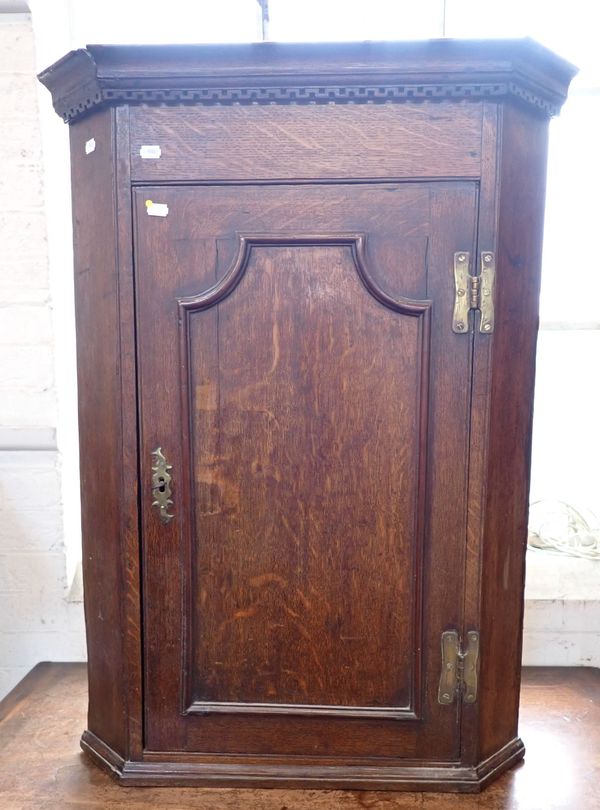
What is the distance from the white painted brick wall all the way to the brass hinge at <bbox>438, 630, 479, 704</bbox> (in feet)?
3.82

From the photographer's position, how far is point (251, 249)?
1.28 meters

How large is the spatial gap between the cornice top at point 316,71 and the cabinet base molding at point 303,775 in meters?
1.35

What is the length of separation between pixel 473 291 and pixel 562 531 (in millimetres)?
1180

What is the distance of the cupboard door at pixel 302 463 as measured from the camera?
4.17 feet

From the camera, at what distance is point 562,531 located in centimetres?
212

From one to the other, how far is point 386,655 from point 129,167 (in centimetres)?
112

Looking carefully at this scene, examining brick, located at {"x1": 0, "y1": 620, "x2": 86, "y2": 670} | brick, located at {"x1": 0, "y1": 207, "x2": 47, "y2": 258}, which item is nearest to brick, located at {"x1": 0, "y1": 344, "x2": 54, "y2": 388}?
brick, located at {"x1": 0, "y1": 207, "x2": 47, "y2": 258}

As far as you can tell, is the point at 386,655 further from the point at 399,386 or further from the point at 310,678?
the point at 399,386

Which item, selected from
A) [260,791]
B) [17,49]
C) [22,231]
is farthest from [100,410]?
[17,49]

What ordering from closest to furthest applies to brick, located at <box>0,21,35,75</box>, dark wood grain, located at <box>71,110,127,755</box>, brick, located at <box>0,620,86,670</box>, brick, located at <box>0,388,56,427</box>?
1. dark wood grain, located at <box>71,110,127,755</box>
2. brick, located at <box>0,21,35,75</box>
3. brick, located at <box>0,388,56,427</box>
4. brick, located at <box>0,620,86,670</box>

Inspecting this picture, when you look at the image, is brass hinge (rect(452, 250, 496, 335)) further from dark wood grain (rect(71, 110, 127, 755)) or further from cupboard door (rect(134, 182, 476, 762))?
dark wood grain (rect(71, 110, 127, 755))

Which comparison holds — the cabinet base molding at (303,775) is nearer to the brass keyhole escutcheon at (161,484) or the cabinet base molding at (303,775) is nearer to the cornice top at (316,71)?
the brass keyhole escutcheon at (161,484)

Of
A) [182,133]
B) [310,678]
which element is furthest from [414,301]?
[310,678]

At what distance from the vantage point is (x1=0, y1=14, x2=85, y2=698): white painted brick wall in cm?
180
